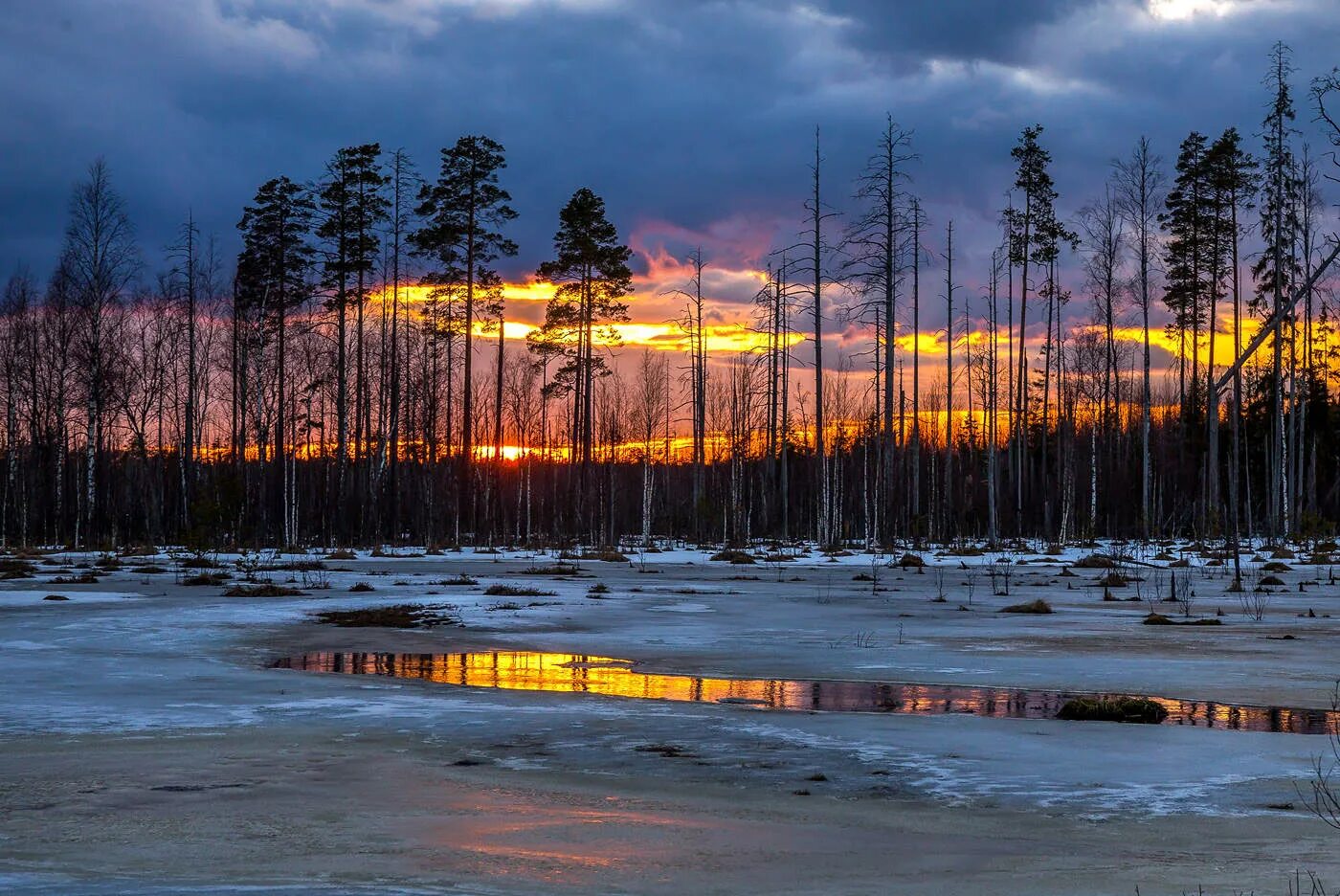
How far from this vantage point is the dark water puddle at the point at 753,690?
33.6ft

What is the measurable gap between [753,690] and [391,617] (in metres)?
8.72

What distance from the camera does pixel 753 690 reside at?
39.6 feet

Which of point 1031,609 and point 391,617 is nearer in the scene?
point 391,617

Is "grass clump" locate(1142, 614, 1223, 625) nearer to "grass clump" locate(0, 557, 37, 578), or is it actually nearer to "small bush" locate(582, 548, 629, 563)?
"small bush" locate(582, 548, 629, 563)

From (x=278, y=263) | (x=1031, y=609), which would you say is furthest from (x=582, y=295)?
(x=1031, y=609)

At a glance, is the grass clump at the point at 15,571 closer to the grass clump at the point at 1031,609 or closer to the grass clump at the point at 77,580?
the grass clump at the point at 77,580

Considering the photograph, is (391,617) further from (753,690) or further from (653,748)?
(653,748)

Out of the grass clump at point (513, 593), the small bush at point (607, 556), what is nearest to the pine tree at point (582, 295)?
the small bush at point (607, 556)

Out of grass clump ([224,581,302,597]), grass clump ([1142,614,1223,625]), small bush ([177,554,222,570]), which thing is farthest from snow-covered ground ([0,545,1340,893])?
small bush ([177,554,222,570])

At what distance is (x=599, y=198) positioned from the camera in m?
53.5

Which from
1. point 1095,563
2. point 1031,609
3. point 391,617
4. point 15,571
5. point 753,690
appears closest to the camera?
point 753,690

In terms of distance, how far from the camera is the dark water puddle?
10227 mm

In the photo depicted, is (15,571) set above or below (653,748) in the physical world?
below

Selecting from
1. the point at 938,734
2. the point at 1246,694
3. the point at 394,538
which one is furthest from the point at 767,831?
the point at 394,538
